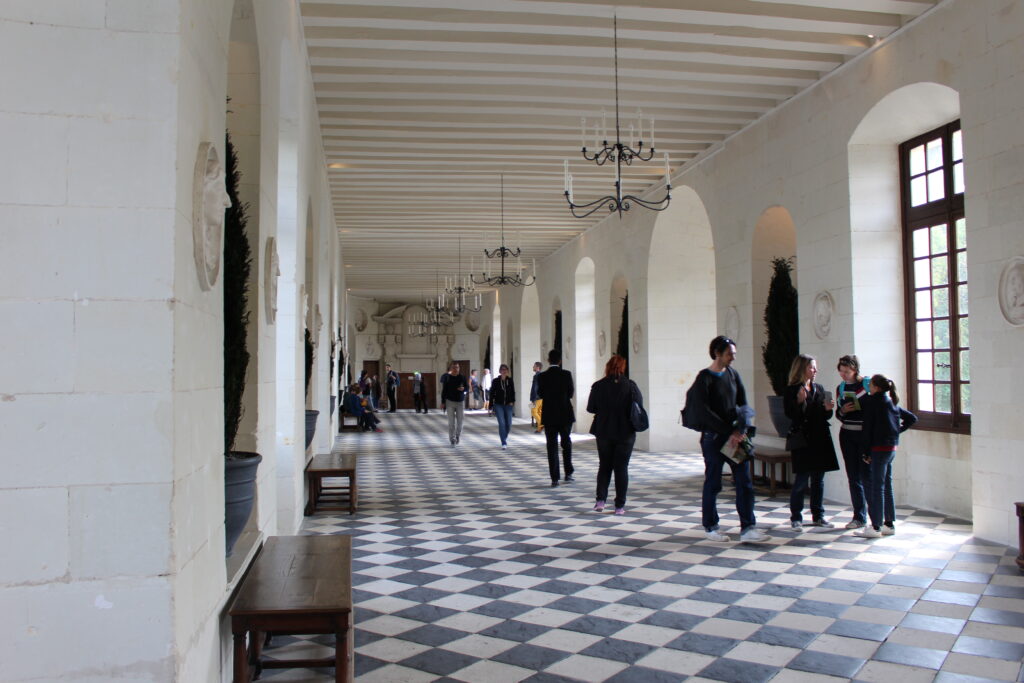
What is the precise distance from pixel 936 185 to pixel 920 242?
51 cm

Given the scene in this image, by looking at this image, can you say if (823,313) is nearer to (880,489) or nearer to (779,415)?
(779,415)

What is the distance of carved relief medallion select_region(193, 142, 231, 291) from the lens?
235 centimetres

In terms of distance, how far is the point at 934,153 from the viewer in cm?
689

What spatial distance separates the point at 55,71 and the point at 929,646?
392 cm

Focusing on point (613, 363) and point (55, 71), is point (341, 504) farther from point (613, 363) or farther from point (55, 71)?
point (55, 71)

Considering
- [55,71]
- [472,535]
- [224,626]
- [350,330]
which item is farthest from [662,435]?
[350,330]

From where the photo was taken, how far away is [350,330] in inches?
1112

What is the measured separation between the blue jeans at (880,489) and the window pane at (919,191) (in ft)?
9.10

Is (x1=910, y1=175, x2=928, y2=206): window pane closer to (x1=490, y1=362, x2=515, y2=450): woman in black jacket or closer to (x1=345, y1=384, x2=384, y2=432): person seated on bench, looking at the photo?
(x1=490, y1=362, x2=515, y2=450): woman in black jacket

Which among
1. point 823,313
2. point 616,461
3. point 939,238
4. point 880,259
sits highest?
point 939,238

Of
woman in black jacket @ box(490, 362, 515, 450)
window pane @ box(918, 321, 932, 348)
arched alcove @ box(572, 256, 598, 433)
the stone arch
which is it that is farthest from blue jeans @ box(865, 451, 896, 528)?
arched alcove @ box(572, 256, 598, 433)

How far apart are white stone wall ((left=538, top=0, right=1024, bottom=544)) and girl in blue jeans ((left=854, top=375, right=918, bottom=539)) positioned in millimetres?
698

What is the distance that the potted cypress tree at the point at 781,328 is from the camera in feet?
27.0

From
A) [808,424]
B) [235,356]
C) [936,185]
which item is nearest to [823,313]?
[936,185]
